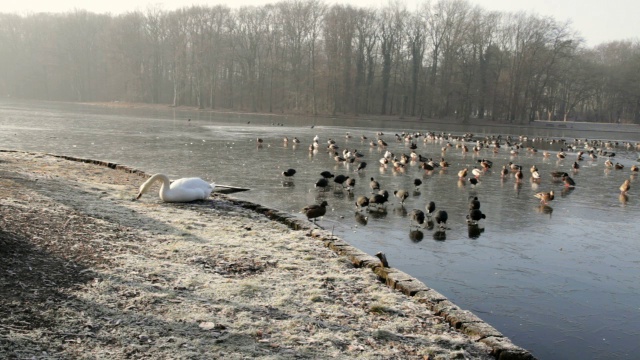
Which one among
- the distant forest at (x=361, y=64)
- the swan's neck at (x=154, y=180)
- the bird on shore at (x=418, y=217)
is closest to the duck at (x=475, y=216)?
the bird on shore at (x=418, y=217)

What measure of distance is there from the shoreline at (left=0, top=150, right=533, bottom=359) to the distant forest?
59071 millimetres

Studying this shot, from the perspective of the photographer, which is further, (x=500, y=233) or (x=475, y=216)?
(x=475, y=216)

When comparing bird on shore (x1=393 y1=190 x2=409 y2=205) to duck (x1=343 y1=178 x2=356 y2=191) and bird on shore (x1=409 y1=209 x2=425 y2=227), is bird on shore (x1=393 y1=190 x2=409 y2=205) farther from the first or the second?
bird on shore (x1=409 y1=209 x2=425 y2=227)

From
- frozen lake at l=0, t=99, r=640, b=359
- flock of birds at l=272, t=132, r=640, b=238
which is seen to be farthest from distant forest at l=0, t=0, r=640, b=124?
frozen lake at l=0, t=99, r=640, b=359

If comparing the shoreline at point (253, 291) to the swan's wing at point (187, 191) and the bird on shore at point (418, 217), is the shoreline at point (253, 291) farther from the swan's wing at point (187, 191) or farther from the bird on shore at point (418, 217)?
the bird on shore at point (418, 217)

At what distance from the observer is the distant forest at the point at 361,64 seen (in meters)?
66.0

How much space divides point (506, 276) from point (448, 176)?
10.8m

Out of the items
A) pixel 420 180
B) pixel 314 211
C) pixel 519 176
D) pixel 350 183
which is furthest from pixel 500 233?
pixel 519 176

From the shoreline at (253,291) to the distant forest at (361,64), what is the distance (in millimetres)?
59071

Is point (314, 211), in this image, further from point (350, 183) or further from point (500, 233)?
point (350, 183)

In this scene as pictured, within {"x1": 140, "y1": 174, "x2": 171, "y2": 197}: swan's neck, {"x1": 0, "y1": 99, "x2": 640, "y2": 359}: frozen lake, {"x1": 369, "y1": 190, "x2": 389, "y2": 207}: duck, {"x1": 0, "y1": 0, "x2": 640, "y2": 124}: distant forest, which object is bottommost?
{"x1": 0, "y1": 99, "x2": 640, "y2": 359}: frozen lake

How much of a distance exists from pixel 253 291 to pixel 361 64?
6867 cm

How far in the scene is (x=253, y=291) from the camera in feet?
17.5

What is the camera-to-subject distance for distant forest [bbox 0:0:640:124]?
6600 centimetres
